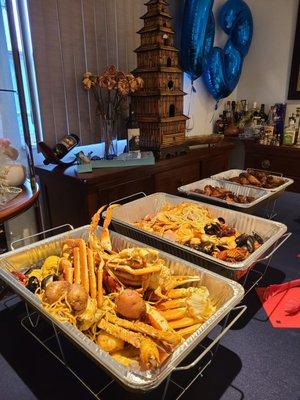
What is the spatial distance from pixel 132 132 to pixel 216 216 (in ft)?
2.67

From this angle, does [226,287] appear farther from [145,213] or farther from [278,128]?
[278,128]

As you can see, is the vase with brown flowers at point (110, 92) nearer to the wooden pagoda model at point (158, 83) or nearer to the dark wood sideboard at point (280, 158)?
the wooden pagoda model at point (158, 83)

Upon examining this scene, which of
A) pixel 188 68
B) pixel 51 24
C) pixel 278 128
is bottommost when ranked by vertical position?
pixel 278 128

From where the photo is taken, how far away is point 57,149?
4.97ft

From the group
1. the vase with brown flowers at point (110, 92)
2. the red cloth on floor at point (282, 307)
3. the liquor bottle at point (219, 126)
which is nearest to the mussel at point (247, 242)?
the red cloth on floor at point (282, 307)

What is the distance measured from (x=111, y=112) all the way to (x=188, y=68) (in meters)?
0.76

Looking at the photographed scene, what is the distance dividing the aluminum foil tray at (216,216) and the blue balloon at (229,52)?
159cm

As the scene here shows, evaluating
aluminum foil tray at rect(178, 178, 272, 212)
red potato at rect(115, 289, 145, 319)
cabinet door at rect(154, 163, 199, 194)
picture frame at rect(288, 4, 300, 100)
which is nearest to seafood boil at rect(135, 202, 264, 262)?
aluminum foil tray at rect(178, 178, 272, 212)

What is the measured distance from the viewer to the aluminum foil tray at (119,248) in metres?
0.45

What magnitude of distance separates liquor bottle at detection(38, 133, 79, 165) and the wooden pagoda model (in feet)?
1.39

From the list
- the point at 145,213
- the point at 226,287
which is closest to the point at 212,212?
the point at 145,213

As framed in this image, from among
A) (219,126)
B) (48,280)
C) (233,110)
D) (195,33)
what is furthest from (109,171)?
(233,110)

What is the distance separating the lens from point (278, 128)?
8.25 ft

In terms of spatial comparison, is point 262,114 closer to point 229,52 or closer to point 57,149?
point 229,52
